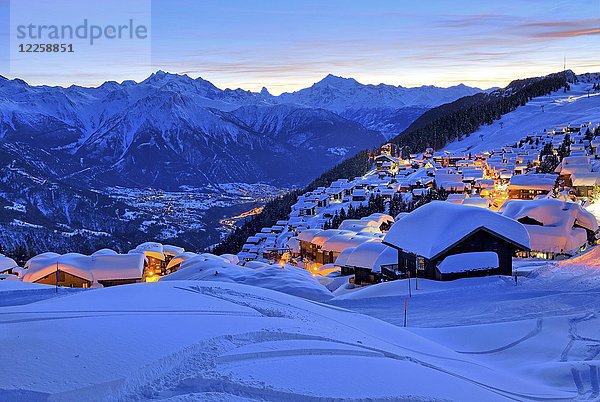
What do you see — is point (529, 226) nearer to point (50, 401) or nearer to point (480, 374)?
point (480, 374)

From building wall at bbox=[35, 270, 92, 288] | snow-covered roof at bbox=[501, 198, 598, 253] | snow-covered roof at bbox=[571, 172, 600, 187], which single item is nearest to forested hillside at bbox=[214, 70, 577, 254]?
snow-covered roof at bbox=[571, 172, 600, 187]

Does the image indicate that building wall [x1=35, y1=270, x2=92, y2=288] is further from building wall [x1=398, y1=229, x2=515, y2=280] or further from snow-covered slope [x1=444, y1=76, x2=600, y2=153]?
snow-covered slope [x1=444, y1=76, x2=600, y2=153]

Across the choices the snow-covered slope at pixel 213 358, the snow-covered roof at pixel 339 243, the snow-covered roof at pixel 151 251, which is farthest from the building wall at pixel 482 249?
the snow-covered roof at pixel 151 251

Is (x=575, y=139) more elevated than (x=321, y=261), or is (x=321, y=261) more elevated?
(x=575, y=139)

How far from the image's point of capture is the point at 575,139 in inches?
3743

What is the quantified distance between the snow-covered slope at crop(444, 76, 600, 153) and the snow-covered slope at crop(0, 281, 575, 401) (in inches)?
4403

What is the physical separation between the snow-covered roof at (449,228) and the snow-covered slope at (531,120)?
312ft

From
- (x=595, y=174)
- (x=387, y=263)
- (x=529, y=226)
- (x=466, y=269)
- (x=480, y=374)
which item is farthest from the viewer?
(x=595, y=174)

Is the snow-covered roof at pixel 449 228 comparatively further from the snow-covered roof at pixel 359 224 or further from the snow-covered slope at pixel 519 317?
the snow-covered roof at pixel 359 224

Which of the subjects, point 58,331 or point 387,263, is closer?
point 58,331

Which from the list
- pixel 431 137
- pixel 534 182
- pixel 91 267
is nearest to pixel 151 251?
pixel 91 267

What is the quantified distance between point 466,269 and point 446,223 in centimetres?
213

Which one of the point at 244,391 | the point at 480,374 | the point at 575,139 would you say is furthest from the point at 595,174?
the point at 244,391

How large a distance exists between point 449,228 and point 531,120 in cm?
11648
